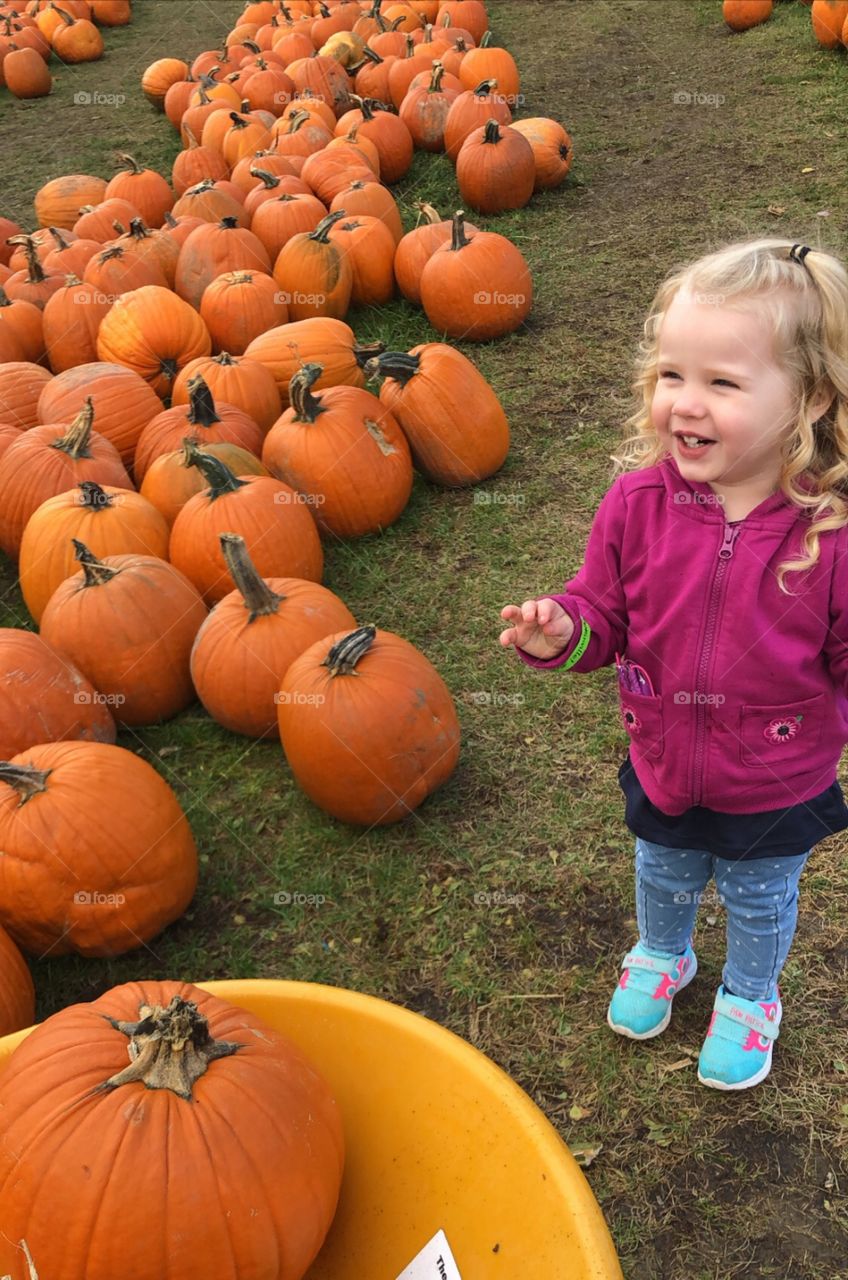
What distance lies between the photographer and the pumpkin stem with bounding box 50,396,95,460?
4023mm

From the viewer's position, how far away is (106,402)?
449 centimetres

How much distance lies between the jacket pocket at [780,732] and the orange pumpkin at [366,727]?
1195 millimetres

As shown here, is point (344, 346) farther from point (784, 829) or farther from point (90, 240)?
point (784, 829)

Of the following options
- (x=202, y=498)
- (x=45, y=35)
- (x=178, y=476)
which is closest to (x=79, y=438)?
(x=178, y=476)

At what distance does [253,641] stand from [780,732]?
69.9 inches

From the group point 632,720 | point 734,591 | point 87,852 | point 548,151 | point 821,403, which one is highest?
point 821,403

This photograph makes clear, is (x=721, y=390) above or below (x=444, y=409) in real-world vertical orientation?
above

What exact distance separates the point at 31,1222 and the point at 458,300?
15.2 feet

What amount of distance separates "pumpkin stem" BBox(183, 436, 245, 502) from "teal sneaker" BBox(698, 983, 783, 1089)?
2.33 m

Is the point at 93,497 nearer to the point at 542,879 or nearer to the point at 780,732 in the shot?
the point at 542,879

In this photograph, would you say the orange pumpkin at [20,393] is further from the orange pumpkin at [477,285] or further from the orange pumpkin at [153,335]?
the orange pumpkin at [477,285]

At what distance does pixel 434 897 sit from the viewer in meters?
2.97

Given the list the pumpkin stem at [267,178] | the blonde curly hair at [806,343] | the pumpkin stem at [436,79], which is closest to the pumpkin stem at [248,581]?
the blonde curly hair at [806,343]

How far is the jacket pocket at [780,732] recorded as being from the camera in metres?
2.01
